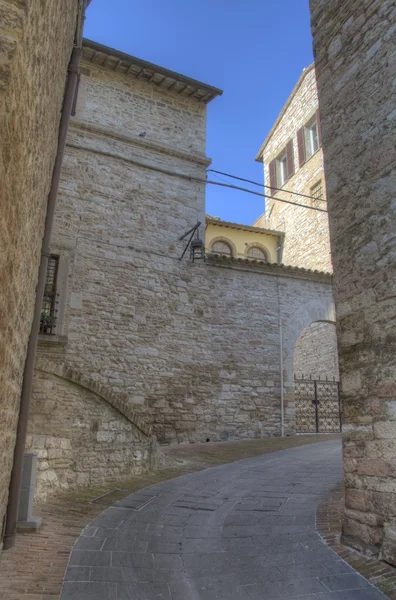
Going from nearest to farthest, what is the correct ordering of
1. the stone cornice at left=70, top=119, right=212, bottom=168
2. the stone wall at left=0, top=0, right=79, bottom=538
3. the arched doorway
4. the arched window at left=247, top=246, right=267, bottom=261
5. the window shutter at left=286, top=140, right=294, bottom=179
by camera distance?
the stone wall at left=0, top=0, right=79, bottom=538
the stone cornice at left=70, top=119, right=212, bottom=168
the arched doorway
the arched window at left=247, top=246, right=267, bottom=261
the window shutter at left=286, top=140, right=294, bottom=179

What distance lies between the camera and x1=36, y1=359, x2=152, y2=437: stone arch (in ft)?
19.1

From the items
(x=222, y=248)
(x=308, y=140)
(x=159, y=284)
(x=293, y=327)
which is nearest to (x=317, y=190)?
(x=308, y=140)

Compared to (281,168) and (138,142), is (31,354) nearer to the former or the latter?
(138,142)

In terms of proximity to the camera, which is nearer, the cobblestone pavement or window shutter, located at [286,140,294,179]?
the cobblestone pavement

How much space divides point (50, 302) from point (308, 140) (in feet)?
46.9

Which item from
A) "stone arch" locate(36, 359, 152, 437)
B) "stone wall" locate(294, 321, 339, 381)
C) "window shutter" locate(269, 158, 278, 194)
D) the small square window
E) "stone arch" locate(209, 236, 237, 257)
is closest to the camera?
"stone arch" locate(36, 359, 152, 437)

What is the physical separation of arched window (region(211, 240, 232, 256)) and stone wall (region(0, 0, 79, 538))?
37.8 ft

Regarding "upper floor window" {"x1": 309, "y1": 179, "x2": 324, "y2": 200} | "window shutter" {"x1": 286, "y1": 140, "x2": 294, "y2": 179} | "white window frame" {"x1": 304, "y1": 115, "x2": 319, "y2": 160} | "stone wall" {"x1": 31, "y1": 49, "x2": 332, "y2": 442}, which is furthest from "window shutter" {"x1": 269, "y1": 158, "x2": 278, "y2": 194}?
"stone wall" {"x1": 31, "y1": 49, "x2": 332, "y2": 442}

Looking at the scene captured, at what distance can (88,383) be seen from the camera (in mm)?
6168

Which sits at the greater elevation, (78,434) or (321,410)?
(321,410)

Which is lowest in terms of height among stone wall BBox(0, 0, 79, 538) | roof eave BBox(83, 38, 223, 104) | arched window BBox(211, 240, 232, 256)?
stone wall BBox(0, 0, 79, 538)

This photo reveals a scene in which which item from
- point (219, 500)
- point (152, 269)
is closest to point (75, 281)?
point (152, 269)

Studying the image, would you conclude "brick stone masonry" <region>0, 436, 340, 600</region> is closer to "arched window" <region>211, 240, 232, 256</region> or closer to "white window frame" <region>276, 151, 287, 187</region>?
"arched window" <region>211, 240, 232, 256</region>

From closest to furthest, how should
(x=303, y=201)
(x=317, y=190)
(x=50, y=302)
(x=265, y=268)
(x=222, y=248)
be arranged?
(x=50, y=302), (x=265, y=268), (x=222, y=248), (x=317, y=190), (x=303, y=201)
